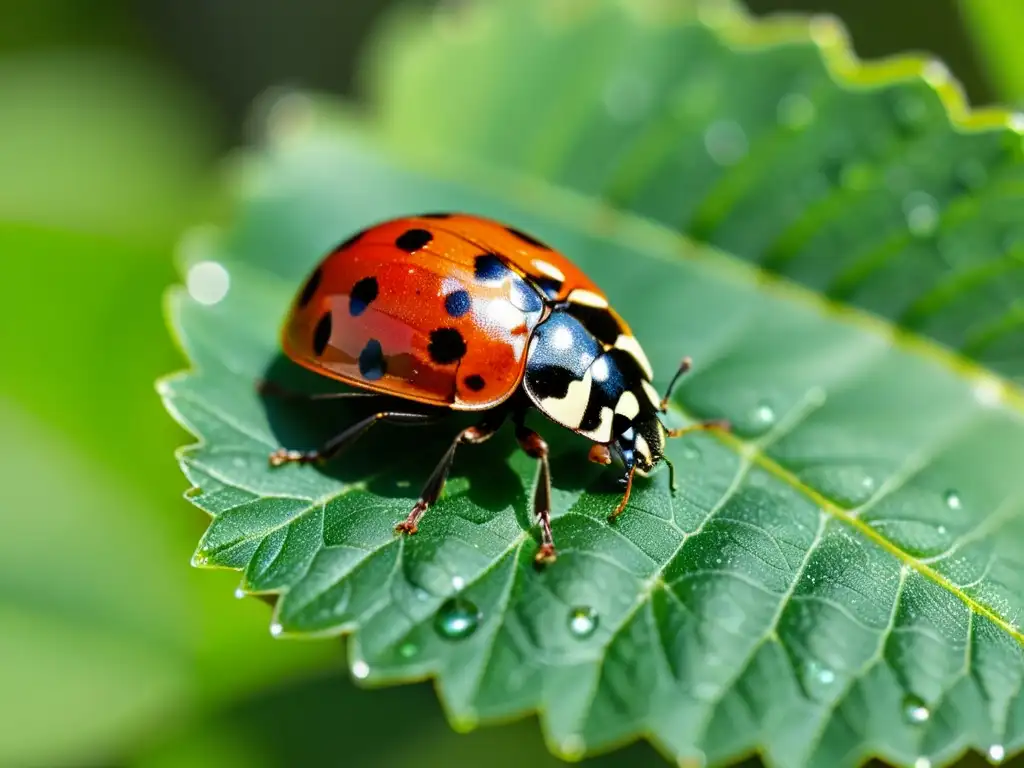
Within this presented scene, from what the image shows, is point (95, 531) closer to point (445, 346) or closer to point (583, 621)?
point (445, 346)

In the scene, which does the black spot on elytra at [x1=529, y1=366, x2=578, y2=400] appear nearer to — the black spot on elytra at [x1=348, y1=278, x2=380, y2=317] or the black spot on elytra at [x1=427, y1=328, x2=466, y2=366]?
the black spot on elytra at [x1=427, y1=328, x2=466, y2=366]

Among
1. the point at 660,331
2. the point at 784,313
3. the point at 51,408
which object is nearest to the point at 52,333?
the point at 51,408

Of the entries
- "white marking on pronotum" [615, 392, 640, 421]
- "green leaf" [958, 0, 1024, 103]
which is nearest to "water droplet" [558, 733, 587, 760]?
"white marking on pronotum" [615, 392, 640, 421]

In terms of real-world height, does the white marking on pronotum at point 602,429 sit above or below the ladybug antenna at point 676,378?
above

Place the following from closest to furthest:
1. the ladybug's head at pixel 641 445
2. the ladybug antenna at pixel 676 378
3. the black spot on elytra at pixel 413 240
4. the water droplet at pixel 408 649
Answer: the water droplet at pixel 408 649 → the ladybug's head at pixel 641 445 → the black spot on elytra at pixel 413 240 → the ladybug antenna at pixel 676 378

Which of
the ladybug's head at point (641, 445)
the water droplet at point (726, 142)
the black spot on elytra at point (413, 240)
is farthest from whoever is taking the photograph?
the water droplet at point (726, 142)

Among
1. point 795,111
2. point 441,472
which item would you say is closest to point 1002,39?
point 795,111

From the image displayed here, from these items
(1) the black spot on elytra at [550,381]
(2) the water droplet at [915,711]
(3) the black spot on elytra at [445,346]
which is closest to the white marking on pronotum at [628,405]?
(1) the black spot on elytra at [550,381]

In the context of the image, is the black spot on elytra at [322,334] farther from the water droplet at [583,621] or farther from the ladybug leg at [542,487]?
the water droplet at [583,621]
